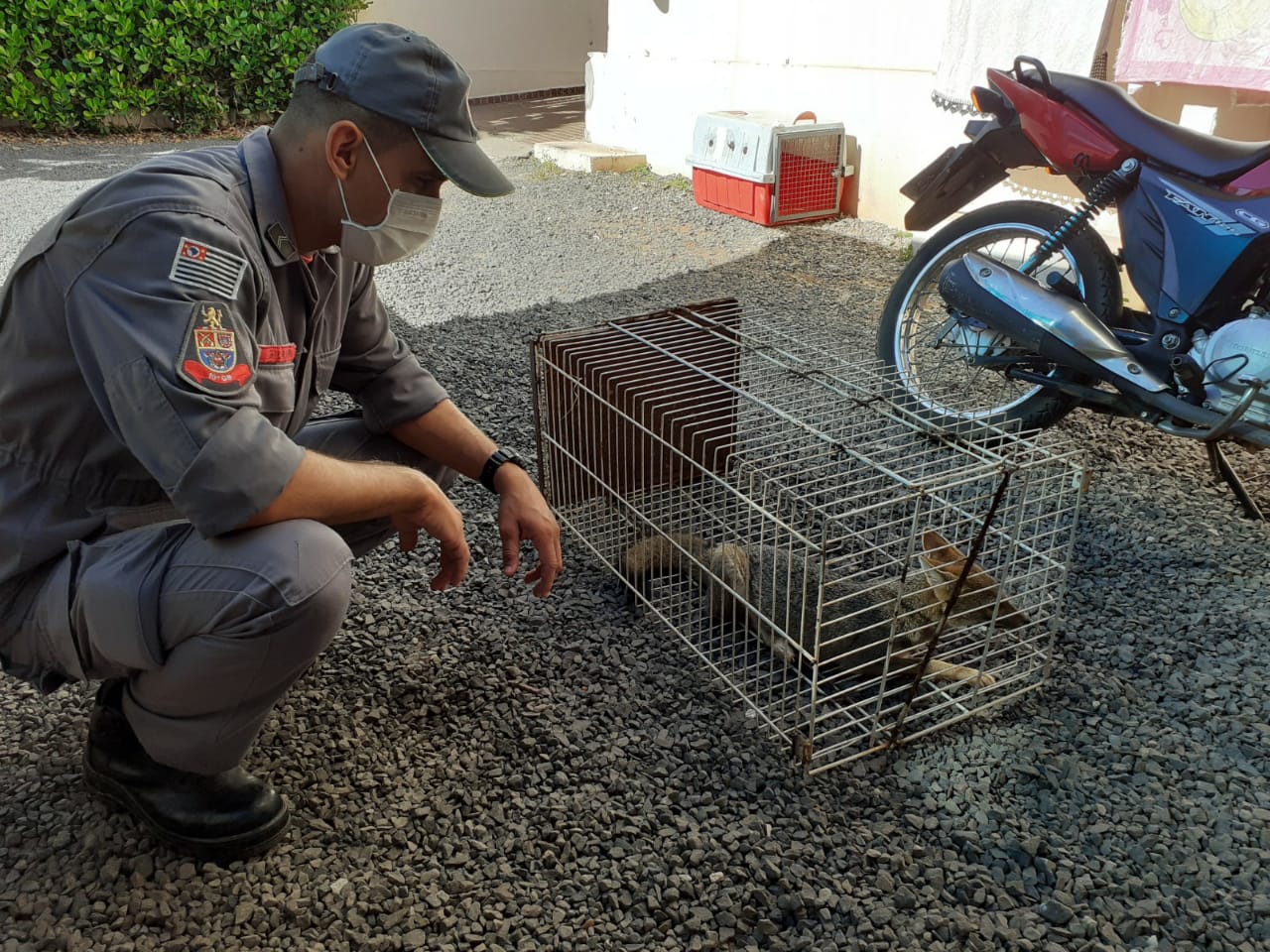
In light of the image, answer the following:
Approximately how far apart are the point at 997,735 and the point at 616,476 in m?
1.11

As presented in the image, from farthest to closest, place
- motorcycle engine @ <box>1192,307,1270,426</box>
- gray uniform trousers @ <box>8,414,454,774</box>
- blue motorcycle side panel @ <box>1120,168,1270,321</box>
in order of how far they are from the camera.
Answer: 1. blue motorcycle side panel @ <box>1120,168,1270,321</box>
2. motorcycle engine @ <box>1192,307,1270,426</box>
3. gray uniform trousers @ <box>8,414,454,774</box>

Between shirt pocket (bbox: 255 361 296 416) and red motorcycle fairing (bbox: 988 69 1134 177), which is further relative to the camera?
red motorcycle fairing (bbox: 988 69 1134 177)

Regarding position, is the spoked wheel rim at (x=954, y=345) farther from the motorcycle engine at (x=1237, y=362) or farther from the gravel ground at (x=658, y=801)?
the gravel ground at (x=658, y=801)

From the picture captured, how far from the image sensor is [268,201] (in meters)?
1.65

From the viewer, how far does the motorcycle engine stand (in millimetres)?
2621

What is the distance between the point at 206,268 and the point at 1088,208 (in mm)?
2654

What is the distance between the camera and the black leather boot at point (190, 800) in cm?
165

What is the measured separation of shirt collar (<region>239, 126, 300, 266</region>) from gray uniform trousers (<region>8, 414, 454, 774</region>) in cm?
48

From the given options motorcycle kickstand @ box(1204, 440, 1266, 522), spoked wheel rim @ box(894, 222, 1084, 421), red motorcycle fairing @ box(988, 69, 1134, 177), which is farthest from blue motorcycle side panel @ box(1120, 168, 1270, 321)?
motorcycle kickstand @ box(1204, 440, 1266, 522)

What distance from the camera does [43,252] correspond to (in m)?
1.49

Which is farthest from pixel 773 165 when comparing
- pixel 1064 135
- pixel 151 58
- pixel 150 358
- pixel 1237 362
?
pixel 151 58

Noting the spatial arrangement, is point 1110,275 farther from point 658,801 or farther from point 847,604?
point 658,801

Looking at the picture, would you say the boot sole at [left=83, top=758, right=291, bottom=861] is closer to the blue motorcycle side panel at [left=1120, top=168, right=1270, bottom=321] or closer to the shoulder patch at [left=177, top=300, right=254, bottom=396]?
the shoulder patch at [left=177, top=300, right=254, bottom=396]

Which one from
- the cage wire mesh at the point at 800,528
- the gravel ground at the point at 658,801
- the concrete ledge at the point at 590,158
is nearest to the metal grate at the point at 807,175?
the concrete ledge at the point at 590,158
